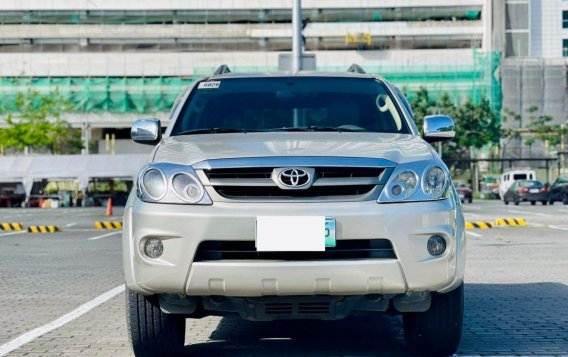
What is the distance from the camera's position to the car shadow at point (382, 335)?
6.53 m

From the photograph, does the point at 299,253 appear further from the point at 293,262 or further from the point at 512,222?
the point at 512,222

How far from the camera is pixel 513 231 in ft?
74.6

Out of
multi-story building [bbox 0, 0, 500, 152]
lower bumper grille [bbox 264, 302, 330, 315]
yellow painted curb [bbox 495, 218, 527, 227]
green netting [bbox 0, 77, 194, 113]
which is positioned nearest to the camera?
lower bumper grille [bbox 264, 302, 330, 315]

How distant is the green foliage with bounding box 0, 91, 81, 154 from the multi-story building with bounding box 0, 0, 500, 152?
6.46m

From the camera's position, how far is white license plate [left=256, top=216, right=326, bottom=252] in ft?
18.2

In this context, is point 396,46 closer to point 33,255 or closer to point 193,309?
point 33,255

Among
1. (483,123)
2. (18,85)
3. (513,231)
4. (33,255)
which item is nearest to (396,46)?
(483,123)

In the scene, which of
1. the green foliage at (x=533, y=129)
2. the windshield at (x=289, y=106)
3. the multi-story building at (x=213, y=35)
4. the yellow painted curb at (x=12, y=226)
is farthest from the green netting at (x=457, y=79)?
the windshield at (x=289, y=106)

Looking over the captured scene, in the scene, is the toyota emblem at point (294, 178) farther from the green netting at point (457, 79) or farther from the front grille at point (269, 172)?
the green netting at point (457, 79)

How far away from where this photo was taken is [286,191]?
18.7ft

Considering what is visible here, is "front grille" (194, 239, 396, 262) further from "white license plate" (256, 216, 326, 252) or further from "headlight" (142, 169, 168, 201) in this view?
"headlight" (142, 169, 168, 201)

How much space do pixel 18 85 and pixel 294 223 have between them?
77761 mm

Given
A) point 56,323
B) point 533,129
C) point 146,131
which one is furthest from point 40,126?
point 146,131

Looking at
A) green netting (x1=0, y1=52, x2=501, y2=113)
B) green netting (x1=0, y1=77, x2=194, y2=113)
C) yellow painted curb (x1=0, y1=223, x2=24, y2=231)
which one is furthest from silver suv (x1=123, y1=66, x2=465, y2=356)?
green netting (x1=0, y1=77, x2=194, y2=113)
